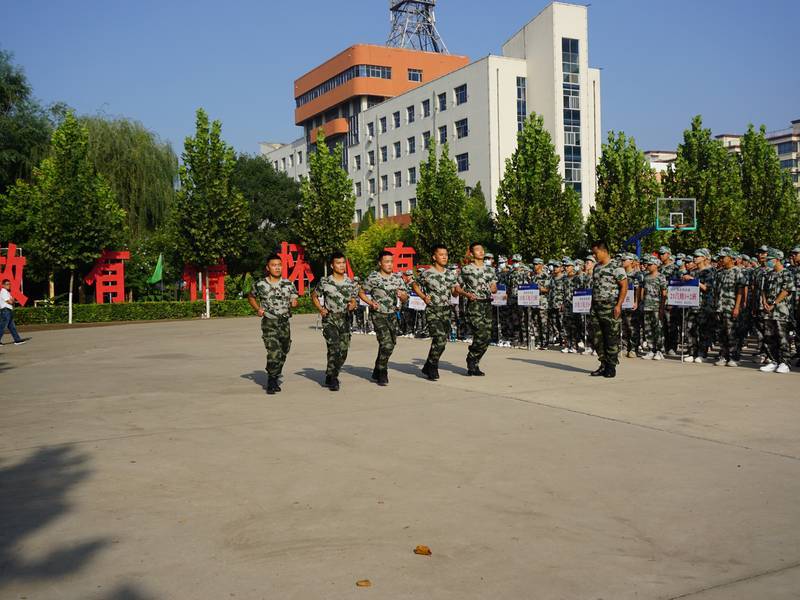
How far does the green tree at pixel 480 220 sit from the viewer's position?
1768 inches

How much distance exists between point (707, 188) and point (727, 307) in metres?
26.9

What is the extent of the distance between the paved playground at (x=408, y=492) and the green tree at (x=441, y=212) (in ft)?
102

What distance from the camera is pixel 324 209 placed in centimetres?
4041

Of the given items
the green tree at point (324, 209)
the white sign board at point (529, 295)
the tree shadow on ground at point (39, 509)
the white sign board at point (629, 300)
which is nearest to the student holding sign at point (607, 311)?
the white sign board at point (629, 300)

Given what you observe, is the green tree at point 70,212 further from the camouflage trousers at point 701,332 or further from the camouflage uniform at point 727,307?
the camouflage uniform at point 727,307

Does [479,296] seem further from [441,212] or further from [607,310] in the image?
[441,212]

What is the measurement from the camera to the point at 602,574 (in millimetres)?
3898

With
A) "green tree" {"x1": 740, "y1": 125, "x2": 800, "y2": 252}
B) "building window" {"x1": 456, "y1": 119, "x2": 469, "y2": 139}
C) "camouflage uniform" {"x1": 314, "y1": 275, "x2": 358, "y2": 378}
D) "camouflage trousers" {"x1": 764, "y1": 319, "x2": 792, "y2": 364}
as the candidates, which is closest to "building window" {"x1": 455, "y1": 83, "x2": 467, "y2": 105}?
"building window" {"x1": 456, "y1": 119, "x2": 469, "y2": 139}

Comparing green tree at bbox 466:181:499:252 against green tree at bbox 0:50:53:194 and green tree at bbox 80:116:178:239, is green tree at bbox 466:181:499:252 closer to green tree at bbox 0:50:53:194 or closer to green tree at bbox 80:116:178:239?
green tree at bbox 80:116:178:239

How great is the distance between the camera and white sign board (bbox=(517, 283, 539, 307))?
52.4 ft

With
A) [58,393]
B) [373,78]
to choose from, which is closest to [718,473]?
[58,393]

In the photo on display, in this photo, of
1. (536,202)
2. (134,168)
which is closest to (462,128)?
(536,202)

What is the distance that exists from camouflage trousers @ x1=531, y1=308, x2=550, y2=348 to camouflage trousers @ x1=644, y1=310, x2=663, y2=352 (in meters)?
2.67

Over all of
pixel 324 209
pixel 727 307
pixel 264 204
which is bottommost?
pixel 727 307
